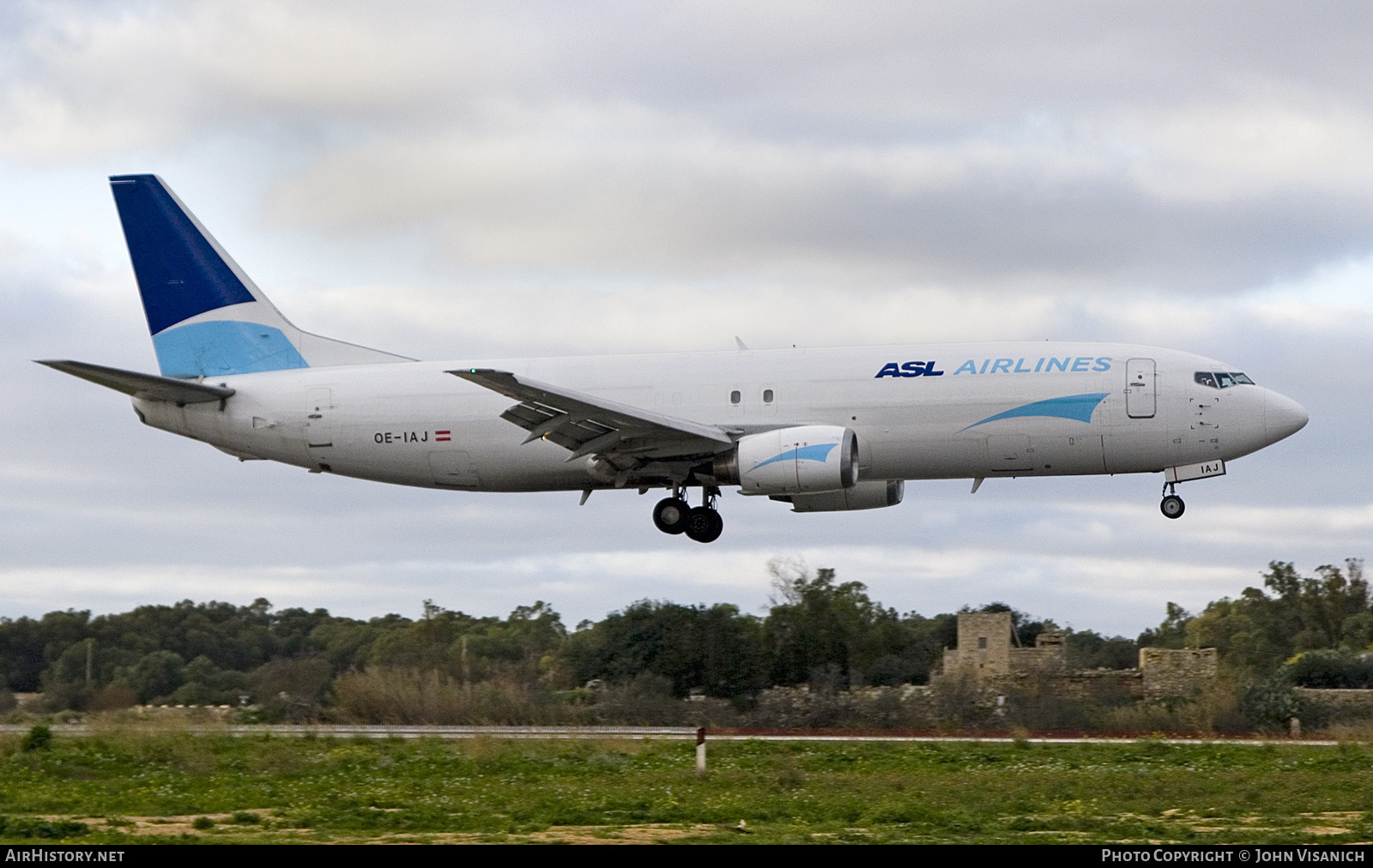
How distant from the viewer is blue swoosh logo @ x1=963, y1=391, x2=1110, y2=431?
3156cm

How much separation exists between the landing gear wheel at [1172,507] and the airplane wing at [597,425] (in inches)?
349

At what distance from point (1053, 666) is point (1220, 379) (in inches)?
684

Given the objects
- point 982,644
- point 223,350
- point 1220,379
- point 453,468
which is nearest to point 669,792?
point 453,468

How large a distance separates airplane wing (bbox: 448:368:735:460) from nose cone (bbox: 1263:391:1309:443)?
35.1 feet

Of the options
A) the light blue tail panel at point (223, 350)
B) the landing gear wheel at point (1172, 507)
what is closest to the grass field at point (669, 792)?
the landing gear wheel at point (1172, 507)

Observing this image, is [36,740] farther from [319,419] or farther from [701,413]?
[701,413]

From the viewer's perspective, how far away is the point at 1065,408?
31578mm

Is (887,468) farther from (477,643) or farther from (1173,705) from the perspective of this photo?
(477,643)

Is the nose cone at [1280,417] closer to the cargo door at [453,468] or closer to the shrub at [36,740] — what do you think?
the cargo door at [453,468]

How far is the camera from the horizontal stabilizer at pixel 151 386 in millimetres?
34562

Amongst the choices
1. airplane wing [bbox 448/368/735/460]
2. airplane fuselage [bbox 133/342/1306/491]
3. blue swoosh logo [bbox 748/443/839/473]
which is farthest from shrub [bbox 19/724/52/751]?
blue swoosh logo [bbox 748/443/839/473]

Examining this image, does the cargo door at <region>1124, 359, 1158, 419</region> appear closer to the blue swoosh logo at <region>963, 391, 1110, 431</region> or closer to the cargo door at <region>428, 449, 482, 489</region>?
the blue swoosh logo at <region>963, 391, 1110, 431</region>
